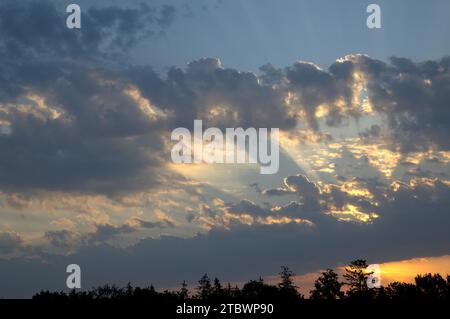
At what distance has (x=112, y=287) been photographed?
168 metres
